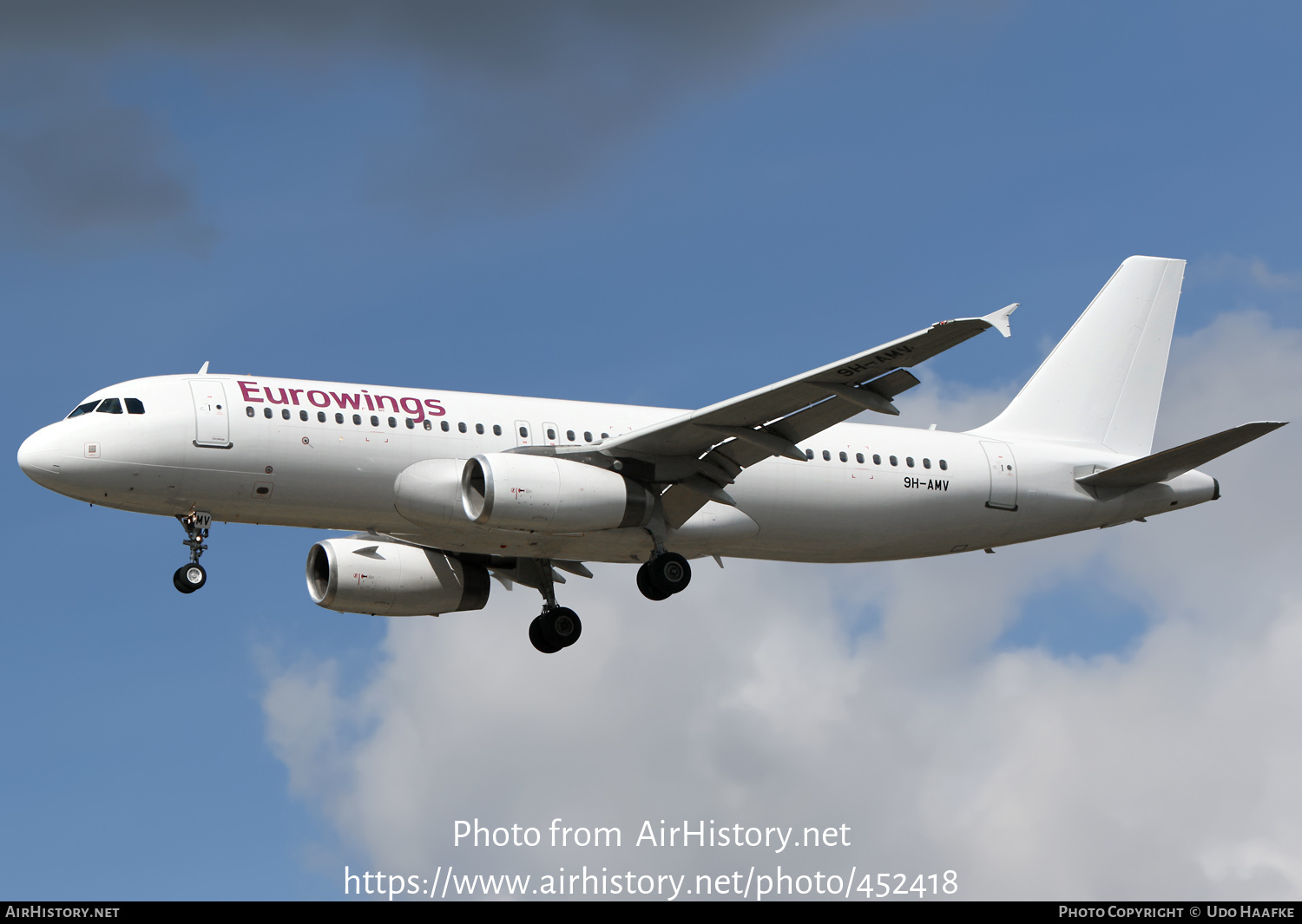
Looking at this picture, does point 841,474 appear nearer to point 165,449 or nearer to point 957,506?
point 957,506

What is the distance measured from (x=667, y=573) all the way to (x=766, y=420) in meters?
3.97

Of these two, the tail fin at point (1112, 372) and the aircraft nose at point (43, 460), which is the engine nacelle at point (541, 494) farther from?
the tail fin at point (1112, 372)

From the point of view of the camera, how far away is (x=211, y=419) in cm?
3241

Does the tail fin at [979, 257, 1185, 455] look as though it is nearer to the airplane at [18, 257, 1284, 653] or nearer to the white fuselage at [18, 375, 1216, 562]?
the airplane at [18, 257, 1284, 653]

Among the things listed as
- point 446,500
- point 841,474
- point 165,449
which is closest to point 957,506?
point 841,474

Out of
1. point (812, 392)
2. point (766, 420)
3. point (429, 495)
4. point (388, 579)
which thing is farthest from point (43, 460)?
point (812, 392)

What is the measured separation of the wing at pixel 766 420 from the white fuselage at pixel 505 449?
1040 mm

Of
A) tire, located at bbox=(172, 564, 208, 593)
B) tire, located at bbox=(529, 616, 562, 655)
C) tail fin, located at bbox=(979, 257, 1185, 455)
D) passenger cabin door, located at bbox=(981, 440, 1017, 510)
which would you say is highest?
tail fin, located at bbox=(979, 257, 1185, 455)

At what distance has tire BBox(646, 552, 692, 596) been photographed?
114ft

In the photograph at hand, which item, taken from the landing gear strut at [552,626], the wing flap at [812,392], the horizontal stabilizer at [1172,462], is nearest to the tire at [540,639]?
the landing gear strut at [552,626]

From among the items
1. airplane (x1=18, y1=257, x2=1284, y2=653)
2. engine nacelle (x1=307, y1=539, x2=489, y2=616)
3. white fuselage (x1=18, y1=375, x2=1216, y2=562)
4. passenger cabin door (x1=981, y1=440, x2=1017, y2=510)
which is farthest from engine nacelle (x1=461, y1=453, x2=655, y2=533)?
passenger cabin door (x1=981, y1=440, x2=1017, y2=510)

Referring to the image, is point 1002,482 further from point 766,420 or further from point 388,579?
point 388,579

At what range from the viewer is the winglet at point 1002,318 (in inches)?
1108

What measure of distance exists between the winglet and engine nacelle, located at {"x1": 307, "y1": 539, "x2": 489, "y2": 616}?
15.5 metres
